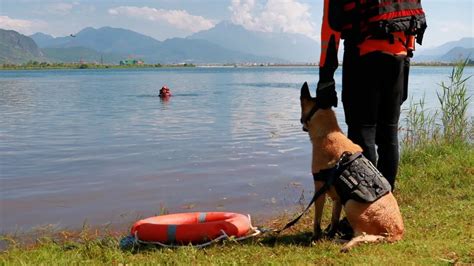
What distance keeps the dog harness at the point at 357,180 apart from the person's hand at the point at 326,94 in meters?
0.53

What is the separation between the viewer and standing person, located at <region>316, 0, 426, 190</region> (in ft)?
14.5

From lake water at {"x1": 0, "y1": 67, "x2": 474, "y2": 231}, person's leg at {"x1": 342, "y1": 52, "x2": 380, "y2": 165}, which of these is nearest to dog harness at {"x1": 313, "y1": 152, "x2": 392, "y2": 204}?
person's leg at {"x1": 342, "y1": 52, "x2": 380, "y2": 165}

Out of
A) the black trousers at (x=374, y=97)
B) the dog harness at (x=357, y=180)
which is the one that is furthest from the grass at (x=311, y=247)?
the black trousers at (x=374, y=97)

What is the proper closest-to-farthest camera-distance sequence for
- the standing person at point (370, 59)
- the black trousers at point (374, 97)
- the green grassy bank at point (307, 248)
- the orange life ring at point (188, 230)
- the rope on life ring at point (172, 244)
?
the green grassy bank at point (307, 248)
the standing person at point (370, 59)
the black trousers at point (374, 97)
the rope on life ring at point (172, 244)
the orange life ring at point (188, 230)

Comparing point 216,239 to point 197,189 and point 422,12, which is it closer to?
point 422,12

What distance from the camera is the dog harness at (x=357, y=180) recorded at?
4.47m

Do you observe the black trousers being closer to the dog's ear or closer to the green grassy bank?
the dog's ear

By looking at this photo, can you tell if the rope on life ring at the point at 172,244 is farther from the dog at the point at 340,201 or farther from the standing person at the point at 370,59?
the standing person at the point at 370,59

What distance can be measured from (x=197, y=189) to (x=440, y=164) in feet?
13.8

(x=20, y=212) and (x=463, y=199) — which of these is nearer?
(x=463, y=199)

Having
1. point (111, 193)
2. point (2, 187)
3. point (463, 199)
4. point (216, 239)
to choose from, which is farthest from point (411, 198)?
point (2, 187)

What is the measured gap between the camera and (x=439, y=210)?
589 cm

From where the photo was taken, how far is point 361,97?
15.3 feet

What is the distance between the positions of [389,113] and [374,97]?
0.29m
